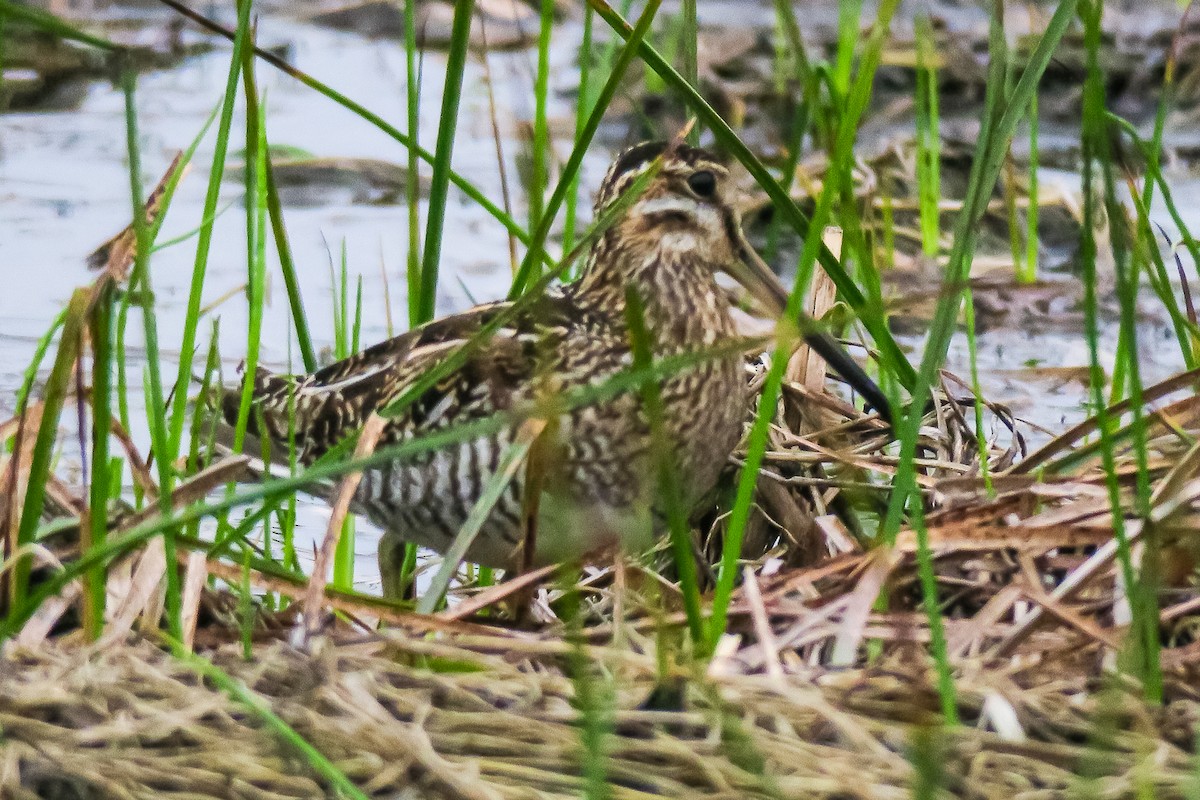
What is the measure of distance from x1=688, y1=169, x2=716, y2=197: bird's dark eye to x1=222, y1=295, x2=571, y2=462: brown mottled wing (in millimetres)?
311

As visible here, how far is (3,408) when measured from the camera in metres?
4.45

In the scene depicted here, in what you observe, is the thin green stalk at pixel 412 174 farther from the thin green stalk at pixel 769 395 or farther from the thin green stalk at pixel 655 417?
the thin green stalk at pixel 655 417

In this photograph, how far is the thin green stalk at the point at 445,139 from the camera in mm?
2729

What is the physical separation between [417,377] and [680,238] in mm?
593

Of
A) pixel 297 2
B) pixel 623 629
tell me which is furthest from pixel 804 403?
pixel 297 2

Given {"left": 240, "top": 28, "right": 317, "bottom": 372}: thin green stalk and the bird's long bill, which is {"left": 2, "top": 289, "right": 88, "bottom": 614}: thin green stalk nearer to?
{"left": 240, "top": 28, "right": 317, "bottom": 372}: thin green stalk

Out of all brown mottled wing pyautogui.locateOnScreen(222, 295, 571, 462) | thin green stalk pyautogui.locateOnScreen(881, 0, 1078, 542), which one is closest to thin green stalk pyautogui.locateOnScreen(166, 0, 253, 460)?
brown mottled wing pyautogui.locateOnScreen(222, 295, 571, 462)

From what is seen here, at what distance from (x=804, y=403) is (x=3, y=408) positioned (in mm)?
1952

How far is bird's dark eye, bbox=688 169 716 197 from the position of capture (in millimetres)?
3486

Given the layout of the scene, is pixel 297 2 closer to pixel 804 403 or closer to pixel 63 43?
pixel 63 43

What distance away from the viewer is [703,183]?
3.50m

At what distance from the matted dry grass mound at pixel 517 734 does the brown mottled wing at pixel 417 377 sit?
738 mm

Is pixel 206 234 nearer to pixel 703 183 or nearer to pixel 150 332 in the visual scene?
pixel 150 332

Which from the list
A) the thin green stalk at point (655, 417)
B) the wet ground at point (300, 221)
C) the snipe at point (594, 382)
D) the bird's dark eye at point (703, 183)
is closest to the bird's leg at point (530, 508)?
the snipe at point (594, 382)
